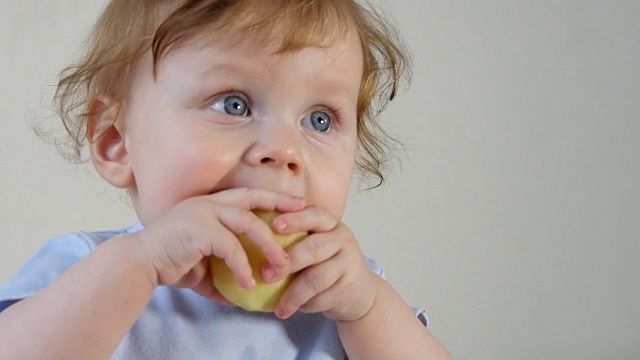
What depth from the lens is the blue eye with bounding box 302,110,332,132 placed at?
837mm

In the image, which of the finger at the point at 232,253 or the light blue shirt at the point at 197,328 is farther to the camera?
the light blue shirt at the point at 197,328

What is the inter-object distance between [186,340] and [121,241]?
163 millimetres

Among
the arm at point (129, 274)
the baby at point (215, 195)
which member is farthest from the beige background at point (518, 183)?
the arm at point (129, 274)

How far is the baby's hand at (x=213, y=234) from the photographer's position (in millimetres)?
707

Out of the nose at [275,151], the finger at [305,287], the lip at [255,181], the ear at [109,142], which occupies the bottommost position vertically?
the finger at [305,287]

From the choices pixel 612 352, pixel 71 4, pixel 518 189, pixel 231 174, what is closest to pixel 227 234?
pixel 231 174

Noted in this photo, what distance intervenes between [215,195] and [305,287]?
101 millimetres

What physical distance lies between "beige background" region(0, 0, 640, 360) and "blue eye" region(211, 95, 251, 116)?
3.24 ft

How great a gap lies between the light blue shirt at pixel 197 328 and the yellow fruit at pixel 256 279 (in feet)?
0.44

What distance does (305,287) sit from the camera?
76 centimetres

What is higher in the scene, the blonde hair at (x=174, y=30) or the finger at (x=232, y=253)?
the blonde hair at (x=174, y=30)

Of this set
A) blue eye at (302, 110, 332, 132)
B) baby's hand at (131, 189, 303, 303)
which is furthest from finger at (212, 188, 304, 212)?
blue eye at (302, 110, 332, 132)

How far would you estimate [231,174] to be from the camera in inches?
30.5

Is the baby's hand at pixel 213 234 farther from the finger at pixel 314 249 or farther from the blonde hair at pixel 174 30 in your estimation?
the blonde hair at pixel 174 30
